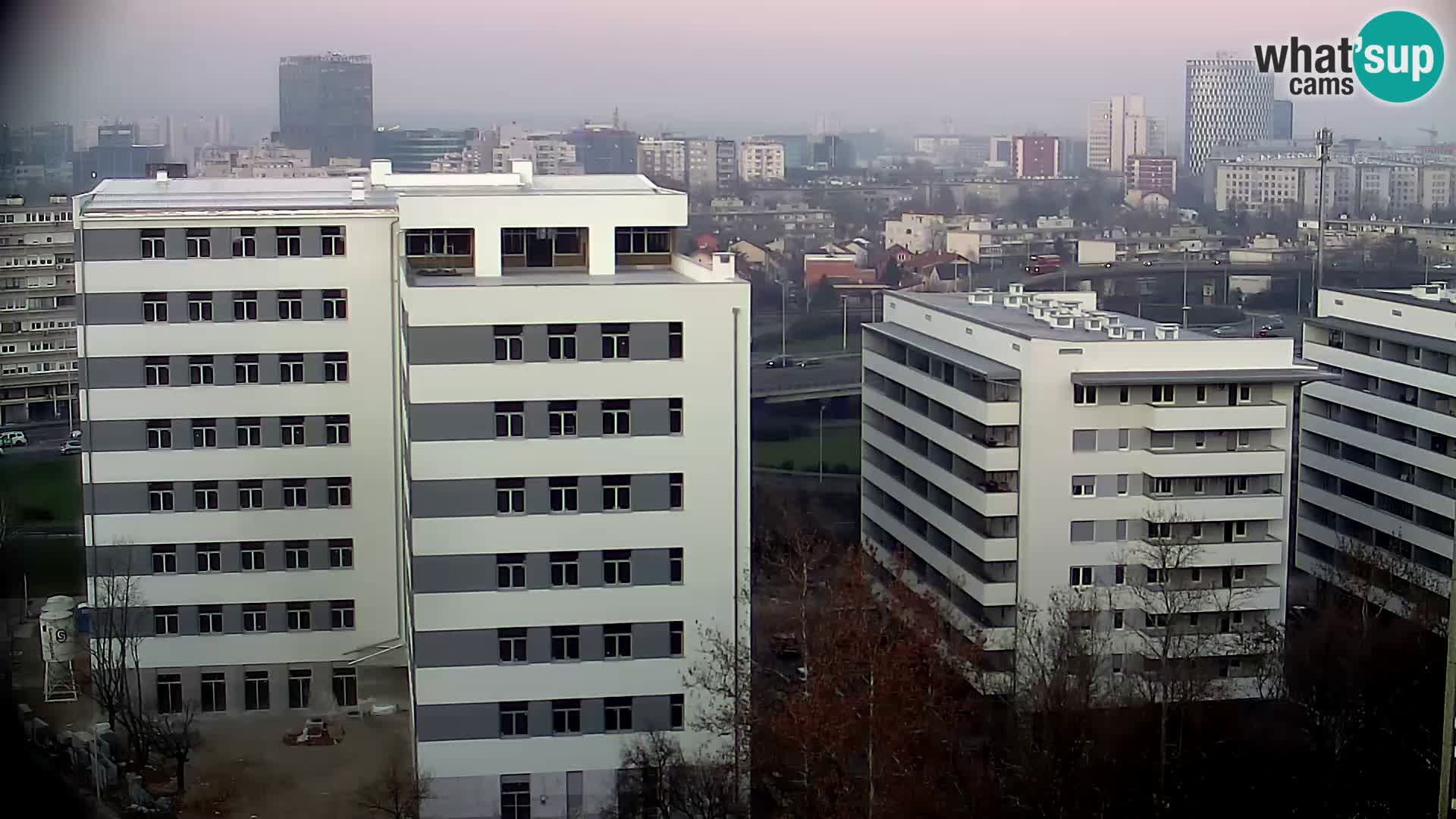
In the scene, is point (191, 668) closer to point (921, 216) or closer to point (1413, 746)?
point (1413, 746)

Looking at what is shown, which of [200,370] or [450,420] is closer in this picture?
[450,420]

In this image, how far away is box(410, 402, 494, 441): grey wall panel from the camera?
5.14 metres

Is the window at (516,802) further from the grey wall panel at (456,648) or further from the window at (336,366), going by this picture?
the window at (336,366)

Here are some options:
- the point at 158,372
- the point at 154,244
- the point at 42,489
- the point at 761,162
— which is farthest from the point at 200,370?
the point at 761,162

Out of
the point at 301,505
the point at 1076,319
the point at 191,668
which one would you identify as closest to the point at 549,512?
the point at 301,505

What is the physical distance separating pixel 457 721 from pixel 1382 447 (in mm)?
4757

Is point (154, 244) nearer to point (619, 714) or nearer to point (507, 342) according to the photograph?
point (507, 342)

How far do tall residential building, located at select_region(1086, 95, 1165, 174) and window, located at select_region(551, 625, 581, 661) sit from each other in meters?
10.3

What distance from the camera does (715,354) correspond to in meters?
5.22

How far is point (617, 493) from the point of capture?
17.1 feet

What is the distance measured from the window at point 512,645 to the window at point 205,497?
1725mm

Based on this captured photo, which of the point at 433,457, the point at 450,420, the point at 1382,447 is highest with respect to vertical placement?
the point at 450,420

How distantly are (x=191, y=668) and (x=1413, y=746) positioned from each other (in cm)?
436

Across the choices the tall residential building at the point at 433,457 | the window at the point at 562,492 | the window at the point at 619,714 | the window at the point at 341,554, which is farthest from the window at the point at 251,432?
the window at the point at 619,714
